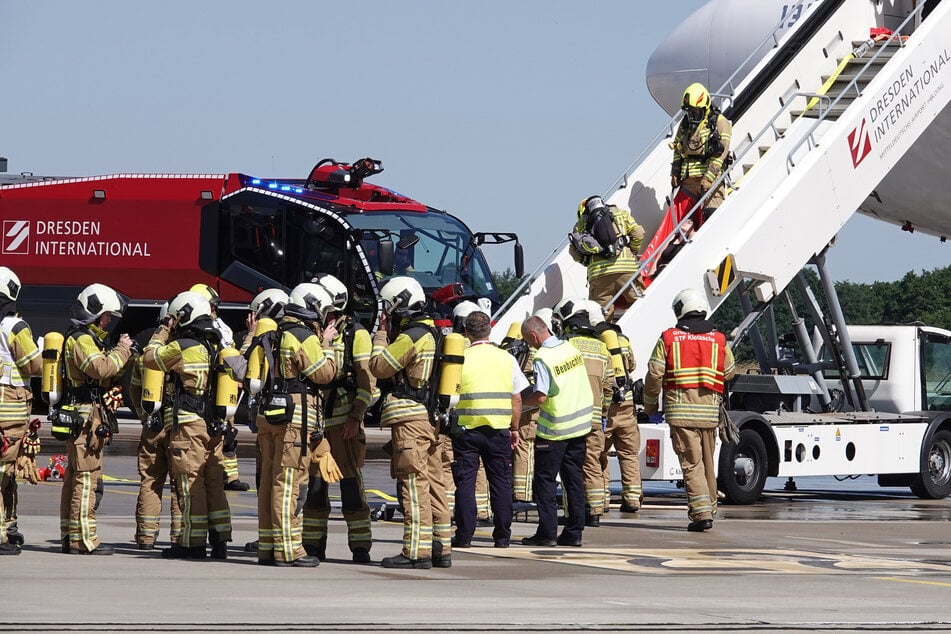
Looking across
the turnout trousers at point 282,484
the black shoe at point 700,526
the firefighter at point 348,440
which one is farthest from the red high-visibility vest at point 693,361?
the turnout trousers at point 282,484

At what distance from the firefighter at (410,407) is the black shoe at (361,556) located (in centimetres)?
35

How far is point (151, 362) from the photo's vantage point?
10.9m

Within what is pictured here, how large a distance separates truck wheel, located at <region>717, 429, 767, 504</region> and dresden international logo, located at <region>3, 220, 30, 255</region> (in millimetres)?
13072

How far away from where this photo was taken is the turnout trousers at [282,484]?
10266mm

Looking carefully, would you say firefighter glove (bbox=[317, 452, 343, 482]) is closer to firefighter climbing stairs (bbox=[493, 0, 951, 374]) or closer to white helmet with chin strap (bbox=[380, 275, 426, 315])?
white helmet with chin strap (bbox=[380, 275, 426, 315])

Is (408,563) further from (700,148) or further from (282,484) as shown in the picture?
(700,148)

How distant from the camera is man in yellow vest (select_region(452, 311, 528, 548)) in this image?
11648 mm

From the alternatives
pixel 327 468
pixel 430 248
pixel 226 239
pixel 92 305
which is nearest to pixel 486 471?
pixel 327 468

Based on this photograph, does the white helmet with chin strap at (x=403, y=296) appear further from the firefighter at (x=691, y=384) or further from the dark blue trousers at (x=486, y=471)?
the firefighter at (x=691, y=384)

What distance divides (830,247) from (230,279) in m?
9.66

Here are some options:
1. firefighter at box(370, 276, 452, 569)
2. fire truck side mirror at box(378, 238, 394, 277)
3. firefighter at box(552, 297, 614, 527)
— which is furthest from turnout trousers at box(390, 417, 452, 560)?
fire truck side mirror at box(378, 238, 394, 277)

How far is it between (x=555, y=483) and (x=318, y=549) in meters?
2.23

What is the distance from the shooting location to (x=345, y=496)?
1065 centimetres

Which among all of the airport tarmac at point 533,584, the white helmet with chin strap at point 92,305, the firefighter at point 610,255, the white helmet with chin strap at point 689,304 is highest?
the firefighter at point 610,255
